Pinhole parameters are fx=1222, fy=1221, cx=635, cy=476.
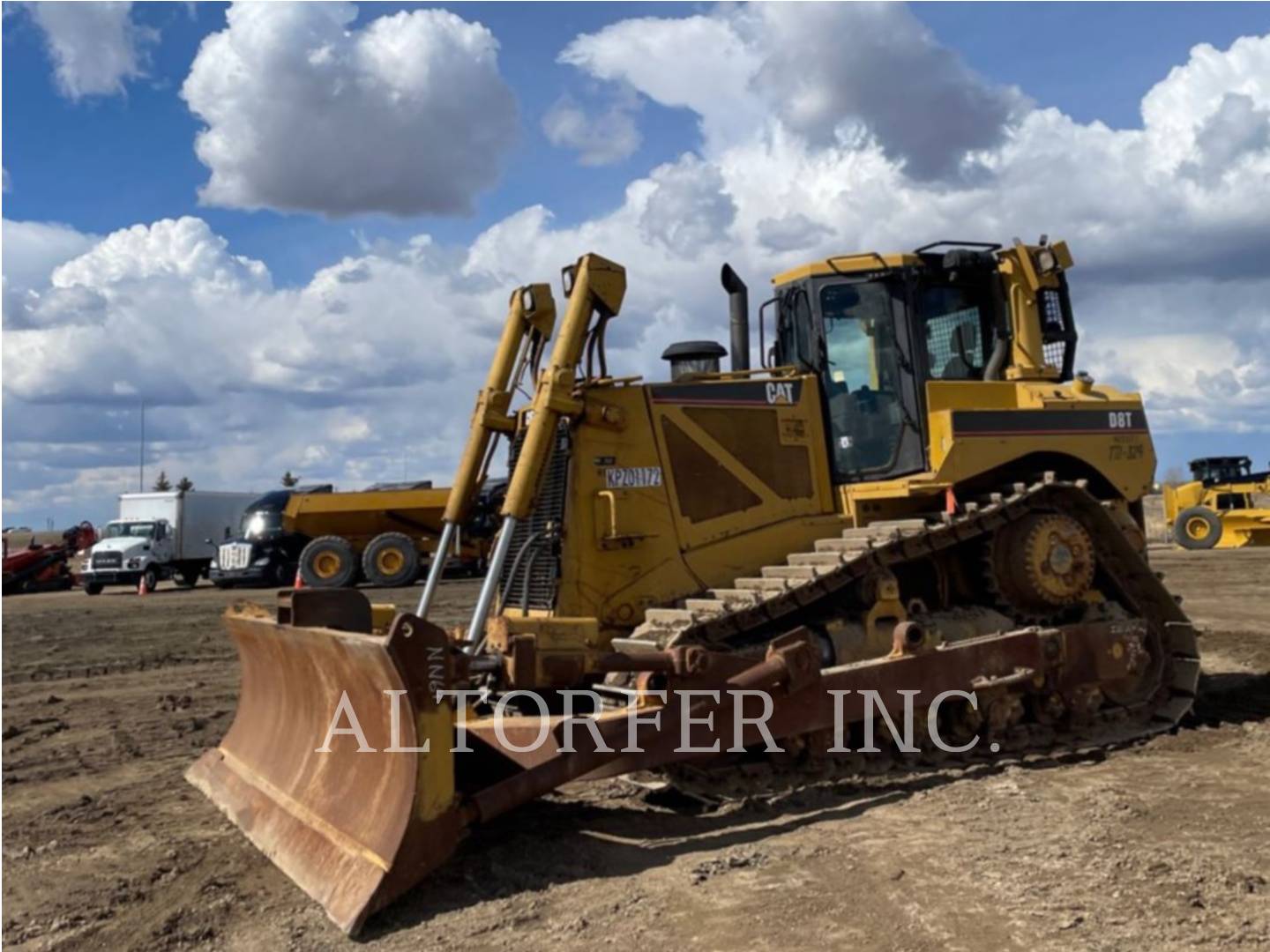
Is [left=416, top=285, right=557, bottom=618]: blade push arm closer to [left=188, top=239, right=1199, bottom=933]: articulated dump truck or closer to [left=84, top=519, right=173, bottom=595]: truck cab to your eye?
[left=188, top=239, right=1199, bottom=933]: articulated dump truck

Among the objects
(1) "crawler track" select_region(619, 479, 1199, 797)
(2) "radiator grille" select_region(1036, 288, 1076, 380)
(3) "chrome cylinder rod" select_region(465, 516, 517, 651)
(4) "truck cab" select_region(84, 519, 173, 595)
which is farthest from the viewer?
(4) "truck cab" select_region(84, 519, 173, 595)

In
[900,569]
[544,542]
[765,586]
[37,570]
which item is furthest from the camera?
[37,570]

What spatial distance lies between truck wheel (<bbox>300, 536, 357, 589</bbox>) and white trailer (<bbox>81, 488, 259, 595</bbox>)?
25.9ft

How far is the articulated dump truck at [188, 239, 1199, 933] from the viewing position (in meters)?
5.88

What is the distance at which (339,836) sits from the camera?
5.44 m

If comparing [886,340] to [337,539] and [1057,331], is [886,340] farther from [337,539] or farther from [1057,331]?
[337,539]

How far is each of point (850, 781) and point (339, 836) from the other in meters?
2.78

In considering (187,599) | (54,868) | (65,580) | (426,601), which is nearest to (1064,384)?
(426,601)

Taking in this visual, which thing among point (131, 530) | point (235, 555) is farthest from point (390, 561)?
point (131, 530)

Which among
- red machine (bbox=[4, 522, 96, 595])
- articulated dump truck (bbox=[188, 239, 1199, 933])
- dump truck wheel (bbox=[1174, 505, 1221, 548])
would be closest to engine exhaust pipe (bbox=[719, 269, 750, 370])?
articulated dump truck (bbox=[188, 239, 1199, 933])

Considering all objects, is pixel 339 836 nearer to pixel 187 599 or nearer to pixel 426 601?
pixel 426 601

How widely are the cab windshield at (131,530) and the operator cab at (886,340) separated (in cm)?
2762

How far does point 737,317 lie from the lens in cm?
855

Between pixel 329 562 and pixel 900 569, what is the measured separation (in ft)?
61.7
